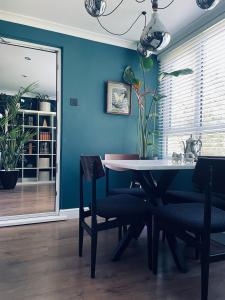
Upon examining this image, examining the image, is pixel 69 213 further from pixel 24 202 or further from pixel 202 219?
pixel 202 219

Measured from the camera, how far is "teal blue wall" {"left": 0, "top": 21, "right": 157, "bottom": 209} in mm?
3156

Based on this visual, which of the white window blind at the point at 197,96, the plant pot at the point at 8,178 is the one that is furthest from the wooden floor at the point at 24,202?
the white window blind at the point at 197,96

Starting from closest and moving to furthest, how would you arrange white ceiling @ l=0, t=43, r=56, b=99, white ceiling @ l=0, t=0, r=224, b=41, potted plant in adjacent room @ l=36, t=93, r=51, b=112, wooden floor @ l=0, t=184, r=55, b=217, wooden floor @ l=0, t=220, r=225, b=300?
1. wooden floor @ l=0, t=220, r=225, b=300
2. white ceiling @ l=0, t=0, r=224, b=41
3. wooden floor @ l=0, t=184, r=55, b=217
4. white ceiling @ l=0, t=43, r=56, b=99
5. potted plant in adjacent room @ l=36, t=93, r=51, b=112

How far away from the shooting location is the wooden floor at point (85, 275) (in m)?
1.49

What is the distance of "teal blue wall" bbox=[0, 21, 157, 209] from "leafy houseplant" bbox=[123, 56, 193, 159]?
0.67 feet

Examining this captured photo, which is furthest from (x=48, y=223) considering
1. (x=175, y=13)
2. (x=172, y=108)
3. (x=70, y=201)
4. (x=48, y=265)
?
(x=175, y=13)

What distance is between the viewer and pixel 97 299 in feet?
4.71

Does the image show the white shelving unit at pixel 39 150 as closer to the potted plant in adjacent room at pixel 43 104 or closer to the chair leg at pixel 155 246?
the potted plant in adjacent room at pixel 43 104

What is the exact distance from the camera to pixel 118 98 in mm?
3477

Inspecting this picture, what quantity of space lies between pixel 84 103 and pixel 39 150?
3.84 metres

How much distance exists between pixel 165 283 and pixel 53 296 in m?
0.73

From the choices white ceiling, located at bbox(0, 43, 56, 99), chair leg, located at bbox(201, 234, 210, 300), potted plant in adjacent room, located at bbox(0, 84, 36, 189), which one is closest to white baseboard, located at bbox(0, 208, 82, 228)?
chair leg, located at bbox(201, 234, 210, 300)

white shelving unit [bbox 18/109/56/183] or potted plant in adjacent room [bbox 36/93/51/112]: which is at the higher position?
potted plant in adjacent room [bbox 36/93/51/112]

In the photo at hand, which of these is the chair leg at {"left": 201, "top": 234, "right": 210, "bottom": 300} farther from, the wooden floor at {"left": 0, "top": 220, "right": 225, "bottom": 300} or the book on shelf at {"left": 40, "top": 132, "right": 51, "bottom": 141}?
the book on shelf at {"left": 40, "top": 132, "right": 51, "bottom": 141}
